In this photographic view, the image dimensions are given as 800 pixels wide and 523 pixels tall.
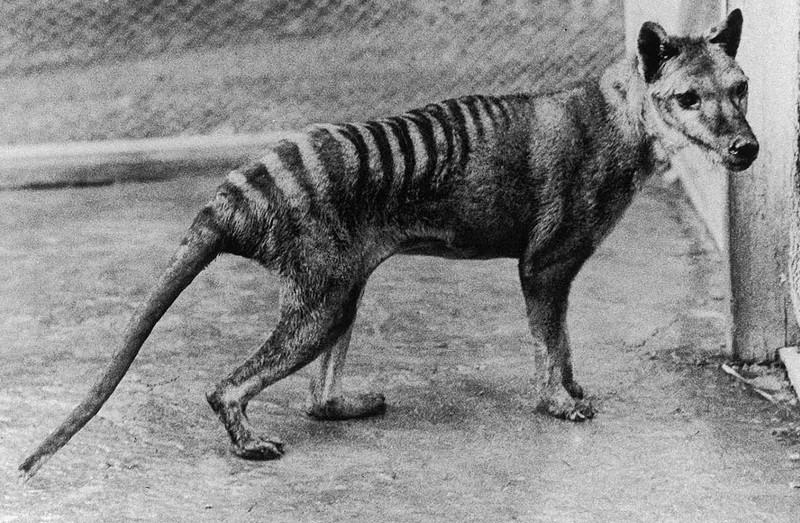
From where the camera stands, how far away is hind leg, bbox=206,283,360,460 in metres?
4.73

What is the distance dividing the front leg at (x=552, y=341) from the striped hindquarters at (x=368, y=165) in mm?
567

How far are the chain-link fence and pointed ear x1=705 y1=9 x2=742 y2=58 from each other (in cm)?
476

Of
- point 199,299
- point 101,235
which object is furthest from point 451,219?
point 101,235

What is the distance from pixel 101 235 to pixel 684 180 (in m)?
3.84

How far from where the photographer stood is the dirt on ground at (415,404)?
4.50 meters

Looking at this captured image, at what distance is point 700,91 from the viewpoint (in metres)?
4.60

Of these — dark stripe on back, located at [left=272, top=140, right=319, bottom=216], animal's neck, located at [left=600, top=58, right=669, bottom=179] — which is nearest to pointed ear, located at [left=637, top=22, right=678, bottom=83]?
animal's neck, located at [left=600, top=58, right=669, bottom=179]

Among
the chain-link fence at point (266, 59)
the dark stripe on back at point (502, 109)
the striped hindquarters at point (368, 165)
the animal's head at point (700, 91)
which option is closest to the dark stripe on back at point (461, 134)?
the striped hindquarters at point (368, 165)

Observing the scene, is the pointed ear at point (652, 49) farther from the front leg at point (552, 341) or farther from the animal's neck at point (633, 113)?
the front leg at point (552, 341)

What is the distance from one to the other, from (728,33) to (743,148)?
1.79ft

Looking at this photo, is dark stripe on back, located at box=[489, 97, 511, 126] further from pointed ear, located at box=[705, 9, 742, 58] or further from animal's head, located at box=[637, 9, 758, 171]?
pointed ear, located at box=[705, 9, 742, 58]

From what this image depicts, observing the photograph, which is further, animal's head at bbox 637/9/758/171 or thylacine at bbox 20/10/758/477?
thylacine at bbox 20/10/758/477

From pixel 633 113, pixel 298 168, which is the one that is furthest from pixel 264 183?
pixel 633 113

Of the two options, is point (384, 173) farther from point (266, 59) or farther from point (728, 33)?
point (266, 59)
